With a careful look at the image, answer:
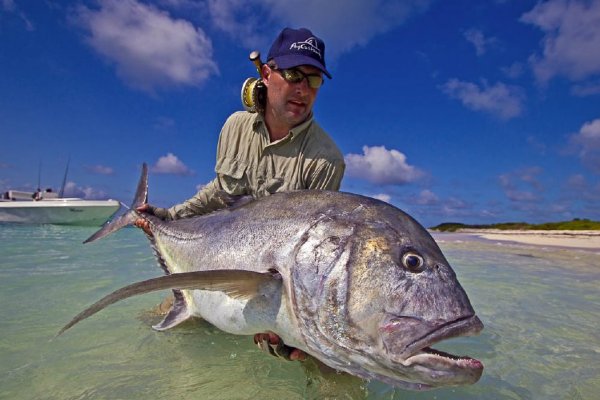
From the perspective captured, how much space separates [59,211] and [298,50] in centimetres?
2259

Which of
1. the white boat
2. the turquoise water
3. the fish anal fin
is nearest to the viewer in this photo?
the turquoise water

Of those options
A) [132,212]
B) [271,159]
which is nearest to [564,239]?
[271,159]

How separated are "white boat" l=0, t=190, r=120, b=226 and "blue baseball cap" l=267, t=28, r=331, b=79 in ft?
70.2

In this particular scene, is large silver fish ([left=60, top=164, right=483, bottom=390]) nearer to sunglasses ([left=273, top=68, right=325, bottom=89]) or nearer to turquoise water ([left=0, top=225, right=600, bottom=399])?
turquoise water ([left=0, top=225, right=600, bottom=399])

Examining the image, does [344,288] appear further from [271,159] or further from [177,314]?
[271,159]

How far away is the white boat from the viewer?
2184 centimetres

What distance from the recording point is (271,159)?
3436mm

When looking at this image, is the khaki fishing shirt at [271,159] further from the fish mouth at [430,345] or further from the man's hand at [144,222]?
the fish mouth at [430,345]

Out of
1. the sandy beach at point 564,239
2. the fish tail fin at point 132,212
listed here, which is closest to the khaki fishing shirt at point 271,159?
the fish tail fin at point 132,212

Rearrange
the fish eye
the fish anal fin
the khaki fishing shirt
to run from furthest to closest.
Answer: the khaki fishing shirt, the fish anal fin, the fish eye

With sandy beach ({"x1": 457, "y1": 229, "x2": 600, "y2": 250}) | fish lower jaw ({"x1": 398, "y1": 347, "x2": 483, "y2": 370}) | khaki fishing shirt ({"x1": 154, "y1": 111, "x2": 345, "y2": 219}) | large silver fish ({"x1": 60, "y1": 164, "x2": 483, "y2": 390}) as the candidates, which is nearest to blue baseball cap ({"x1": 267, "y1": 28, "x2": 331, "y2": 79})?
khaki fishing shirt ({"x1": 154, "y1": 111, "x2": 345, "y2": 219})

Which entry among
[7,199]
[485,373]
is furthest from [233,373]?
[7,199]

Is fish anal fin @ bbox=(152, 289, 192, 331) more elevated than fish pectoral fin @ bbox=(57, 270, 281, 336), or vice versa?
fish pectoral fin @ bbox=(57, 270, 281, 336)

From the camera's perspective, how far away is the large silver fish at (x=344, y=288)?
1530mm
